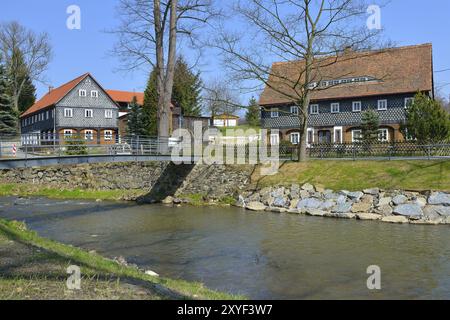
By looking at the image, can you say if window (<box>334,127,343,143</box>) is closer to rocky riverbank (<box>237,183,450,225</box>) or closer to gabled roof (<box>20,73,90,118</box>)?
rocky riverbank (<box>237,183,450,225</box>)

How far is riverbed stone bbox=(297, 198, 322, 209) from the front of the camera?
75.8 ft

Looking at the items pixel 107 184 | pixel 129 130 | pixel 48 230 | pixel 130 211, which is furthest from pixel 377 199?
pixel 129 130

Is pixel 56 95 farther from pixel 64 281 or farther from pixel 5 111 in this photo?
pixel 64 281

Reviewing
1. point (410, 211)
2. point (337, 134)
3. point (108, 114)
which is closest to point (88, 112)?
point (108, 114)

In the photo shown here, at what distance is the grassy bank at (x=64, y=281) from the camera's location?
22.7ft

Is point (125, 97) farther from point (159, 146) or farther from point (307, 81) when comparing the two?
point (307, 81)

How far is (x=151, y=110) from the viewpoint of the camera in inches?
2259

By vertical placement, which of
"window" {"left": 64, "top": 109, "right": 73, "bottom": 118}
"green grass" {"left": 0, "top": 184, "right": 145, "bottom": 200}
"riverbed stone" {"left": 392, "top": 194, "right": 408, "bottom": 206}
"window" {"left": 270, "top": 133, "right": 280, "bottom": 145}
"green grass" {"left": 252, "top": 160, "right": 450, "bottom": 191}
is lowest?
"green grass" {"left": 0, "top": 184, "right": 145, "bottom": 200}

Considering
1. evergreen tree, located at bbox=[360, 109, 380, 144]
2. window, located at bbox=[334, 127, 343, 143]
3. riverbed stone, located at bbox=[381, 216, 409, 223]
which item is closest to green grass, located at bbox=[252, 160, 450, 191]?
riverbed stone, located at bbox=[381, 216, 409, 223]

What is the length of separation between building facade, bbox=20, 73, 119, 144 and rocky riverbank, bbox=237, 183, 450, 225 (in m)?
39.2

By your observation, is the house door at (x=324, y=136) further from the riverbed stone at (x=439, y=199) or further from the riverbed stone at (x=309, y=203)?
the riverbed stone at (x=439, y=199)

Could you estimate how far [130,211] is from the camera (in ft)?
81.4

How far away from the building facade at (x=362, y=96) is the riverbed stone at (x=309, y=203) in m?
15.1

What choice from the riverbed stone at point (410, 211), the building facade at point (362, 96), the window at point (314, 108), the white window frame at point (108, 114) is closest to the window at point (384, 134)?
the building facade at point (362, 96)
